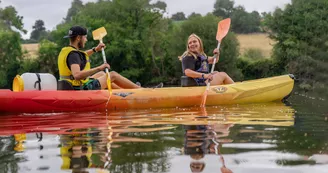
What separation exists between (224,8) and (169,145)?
228 feet

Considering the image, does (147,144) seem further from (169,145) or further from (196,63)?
(196,63)

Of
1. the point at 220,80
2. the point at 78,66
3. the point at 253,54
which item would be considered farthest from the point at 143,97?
the point at 253,54

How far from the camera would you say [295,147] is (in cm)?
363

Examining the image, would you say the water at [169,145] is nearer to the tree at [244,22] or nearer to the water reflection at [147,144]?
the water reflection at [147,144]

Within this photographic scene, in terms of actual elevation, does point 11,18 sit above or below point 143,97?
above

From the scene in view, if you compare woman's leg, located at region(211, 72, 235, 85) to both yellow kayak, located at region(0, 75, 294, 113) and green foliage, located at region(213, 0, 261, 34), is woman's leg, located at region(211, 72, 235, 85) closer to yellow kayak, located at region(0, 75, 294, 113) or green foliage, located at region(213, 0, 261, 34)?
yellow kayak, located at region(0, 75, 294, 113)

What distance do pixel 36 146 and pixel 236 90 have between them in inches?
204

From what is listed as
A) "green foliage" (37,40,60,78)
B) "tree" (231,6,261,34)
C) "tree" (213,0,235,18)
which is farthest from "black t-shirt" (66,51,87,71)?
"tree" (213,0,235,18)

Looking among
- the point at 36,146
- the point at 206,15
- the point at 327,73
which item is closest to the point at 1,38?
the point at 206,15

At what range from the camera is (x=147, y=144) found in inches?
152

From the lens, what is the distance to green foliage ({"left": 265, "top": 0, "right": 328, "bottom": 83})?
25950mm

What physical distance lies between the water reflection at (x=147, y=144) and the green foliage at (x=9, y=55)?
91.4 ft

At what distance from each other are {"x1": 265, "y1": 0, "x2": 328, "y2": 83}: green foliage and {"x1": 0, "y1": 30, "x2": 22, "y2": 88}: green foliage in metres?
18.0

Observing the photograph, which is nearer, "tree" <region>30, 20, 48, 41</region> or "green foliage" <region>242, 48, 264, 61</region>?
"green foliage" <region>242, 48, 264, 61</region>
